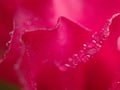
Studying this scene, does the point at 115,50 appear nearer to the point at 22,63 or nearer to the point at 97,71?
the point at 97,71

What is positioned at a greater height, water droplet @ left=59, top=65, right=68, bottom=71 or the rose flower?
the rose flower

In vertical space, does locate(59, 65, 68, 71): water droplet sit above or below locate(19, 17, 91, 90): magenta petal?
below

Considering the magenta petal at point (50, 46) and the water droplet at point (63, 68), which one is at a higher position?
the magenta petal at point (50, 46)

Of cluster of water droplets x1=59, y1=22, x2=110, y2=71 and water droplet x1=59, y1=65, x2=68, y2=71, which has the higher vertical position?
cluster of water droplets x1=59, y1=22, x2=110, y2=71

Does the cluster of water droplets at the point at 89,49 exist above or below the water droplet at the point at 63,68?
above

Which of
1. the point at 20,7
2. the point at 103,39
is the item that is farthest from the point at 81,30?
the point at 20,7

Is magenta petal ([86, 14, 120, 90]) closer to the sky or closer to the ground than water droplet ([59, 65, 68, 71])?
closer to the sky

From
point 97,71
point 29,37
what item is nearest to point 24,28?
point 29,37

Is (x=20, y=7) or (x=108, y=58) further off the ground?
(x=20, y=7)
